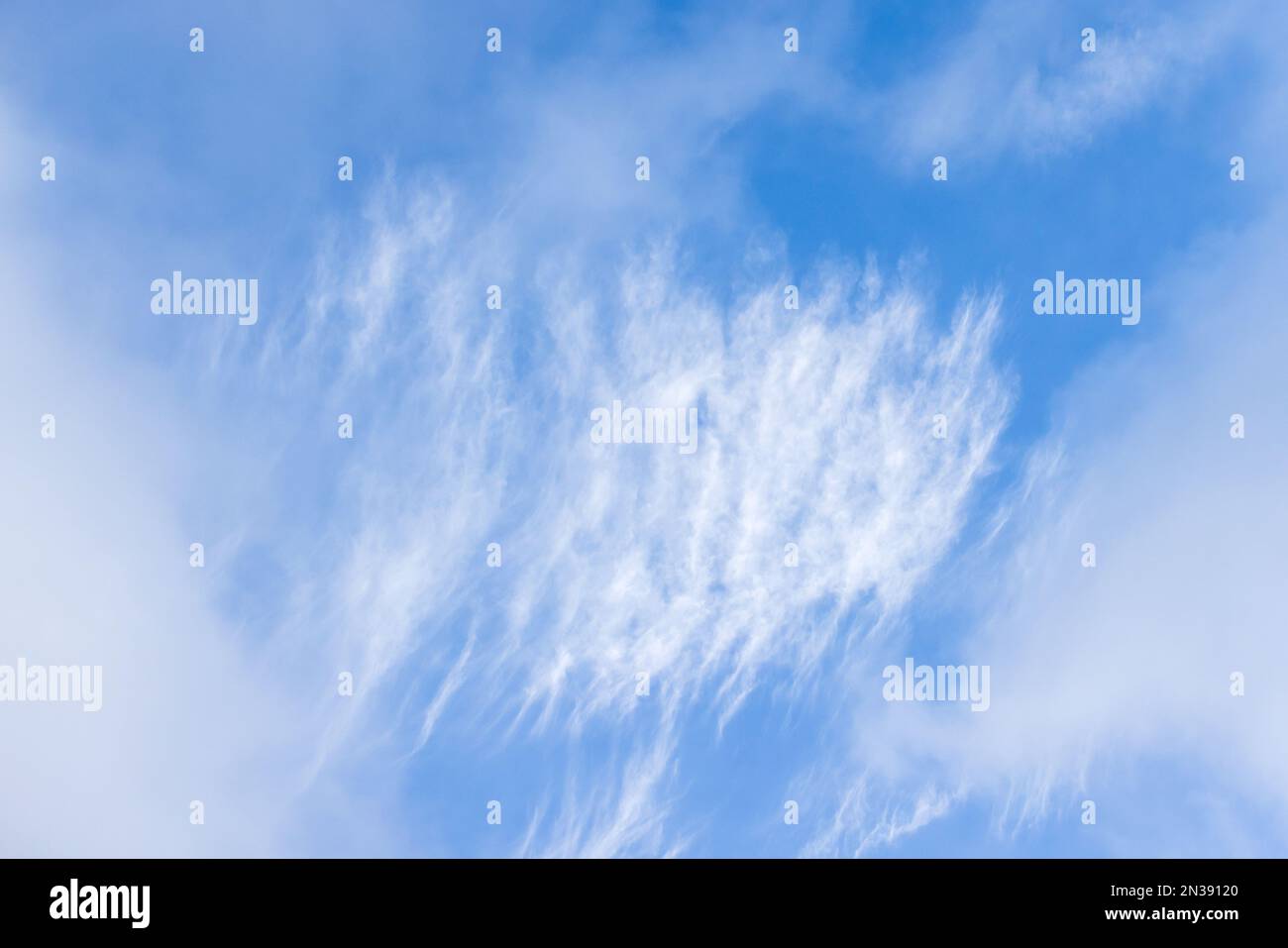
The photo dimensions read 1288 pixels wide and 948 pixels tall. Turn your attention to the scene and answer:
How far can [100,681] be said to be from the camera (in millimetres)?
22922

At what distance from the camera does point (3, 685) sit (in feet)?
74.4
